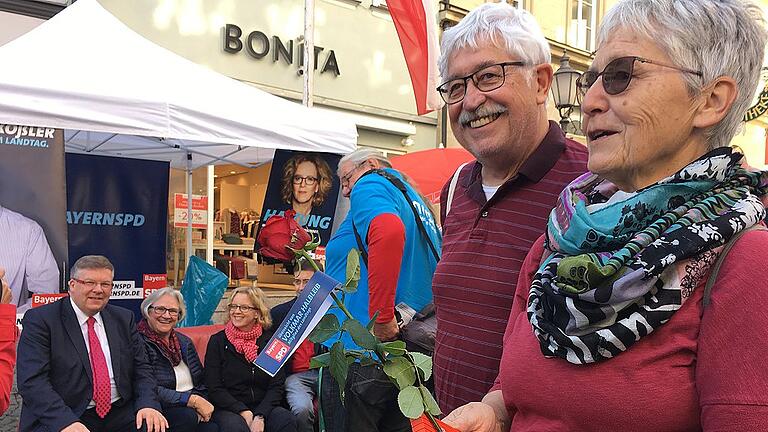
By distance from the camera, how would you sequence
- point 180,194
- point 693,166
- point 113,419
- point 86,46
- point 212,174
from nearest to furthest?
point 693,166, point 113,419, point 86,46, point 180,194, point 212,174

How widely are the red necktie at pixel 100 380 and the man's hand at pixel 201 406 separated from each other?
25.3 inches

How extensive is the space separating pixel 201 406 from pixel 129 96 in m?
2.12

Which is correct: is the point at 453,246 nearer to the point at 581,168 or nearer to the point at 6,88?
the point at 581,168

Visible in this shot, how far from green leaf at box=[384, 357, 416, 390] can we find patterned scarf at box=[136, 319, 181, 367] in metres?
3.87

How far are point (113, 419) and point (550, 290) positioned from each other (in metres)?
3.69

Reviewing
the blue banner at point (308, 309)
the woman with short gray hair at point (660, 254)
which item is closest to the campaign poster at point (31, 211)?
the blue banner at point (308, 309)

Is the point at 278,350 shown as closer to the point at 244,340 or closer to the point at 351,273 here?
the point at 351,273

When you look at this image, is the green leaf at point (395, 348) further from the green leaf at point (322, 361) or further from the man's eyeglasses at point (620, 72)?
the man's eyeglasses at point (620, 72)

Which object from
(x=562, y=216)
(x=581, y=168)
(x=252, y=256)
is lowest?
(x=252, y=256)

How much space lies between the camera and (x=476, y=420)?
1250 mm

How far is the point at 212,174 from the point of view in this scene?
9.25 meters

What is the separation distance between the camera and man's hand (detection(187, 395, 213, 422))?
445cm

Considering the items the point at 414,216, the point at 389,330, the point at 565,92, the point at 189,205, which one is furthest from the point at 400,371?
the point at 565,92

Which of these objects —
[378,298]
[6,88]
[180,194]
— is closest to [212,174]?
[180,194]
